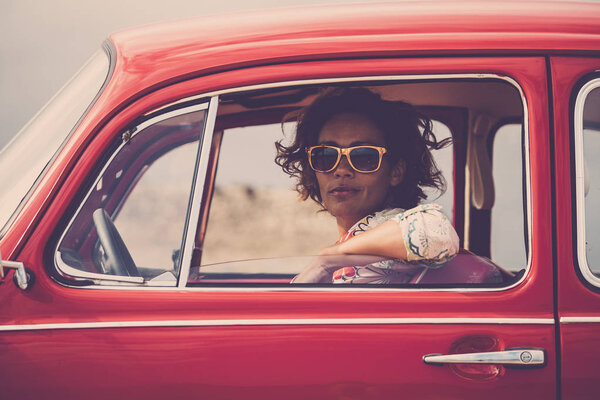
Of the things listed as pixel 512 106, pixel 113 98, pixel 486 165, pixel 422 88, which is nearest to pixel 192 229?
Result: pixel 113 98

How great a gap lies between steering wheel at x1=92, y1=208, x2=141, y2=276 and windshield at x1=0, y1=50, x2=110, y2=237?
0.70 ft

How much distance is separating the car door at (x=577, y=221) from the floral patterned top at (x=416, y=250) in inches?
12.0

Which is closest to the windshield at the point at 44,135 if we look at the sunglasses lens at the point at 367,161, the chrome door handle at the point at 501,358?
the sunglasses lens at the point at 367,161

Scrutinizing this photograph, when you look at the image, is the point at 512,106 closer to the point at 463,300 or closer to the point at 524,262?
the point at 524,262

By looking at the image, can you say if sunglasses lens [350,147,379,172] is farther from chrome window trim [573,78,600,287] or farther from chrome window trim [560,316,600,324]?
chrome window trim [560,316,600,324]

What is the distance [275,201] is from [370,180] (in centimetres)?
90

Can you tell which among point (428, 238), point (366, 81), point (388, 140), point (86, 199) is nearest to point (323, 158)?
point (388, 140)

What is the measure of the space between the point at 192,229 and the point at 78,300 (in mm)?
Result: 357

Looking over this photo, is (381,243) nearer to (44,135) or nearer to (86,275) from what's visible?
(86,275)

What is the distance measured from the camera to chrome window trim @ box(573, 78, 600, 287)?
152 cm

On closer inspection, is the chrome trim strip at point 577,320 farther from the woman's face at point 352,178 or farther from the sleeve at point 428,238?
the woman's face at point 352,178

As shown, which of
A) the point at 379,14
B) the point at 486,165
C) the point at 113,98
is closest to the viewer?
the point at 113,98

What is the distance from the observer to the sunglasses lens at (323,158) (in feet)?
6.79

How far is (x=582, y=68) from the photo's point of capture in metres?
1.58
